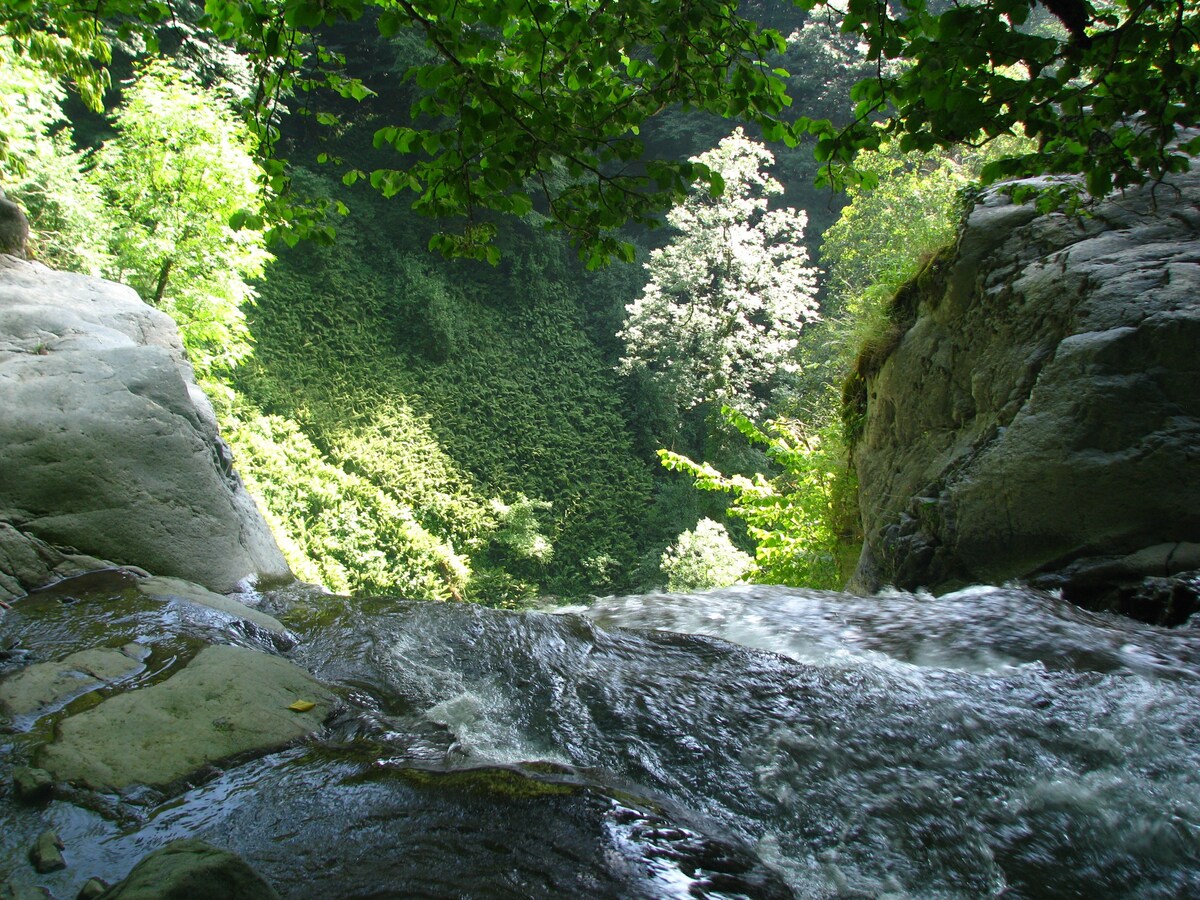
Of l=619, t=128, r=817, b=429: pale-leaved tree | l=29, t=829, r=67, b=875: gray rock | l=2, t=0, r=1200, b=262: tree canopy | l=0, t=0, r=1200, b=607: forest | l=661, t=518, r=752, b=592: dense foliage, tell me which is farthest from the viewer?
l=619, t=128, r=817, b=429: pale-leaved tree

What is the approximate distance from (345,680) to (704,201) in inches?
655

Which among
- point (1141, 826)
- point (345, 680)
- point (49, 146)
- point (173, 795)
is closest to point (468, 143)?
point (173, 795)

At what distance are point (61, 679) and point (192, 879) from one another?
1.88 m

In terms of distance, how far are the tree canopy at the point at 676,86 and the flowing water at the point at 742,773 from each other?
1732 mm

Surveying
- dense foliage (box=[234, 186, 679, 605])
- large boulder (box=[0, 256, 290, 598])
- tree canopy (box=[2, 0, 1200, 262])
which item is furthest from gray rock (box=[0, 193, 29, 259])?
tree canopy (box=[2, 0, 1200, 262])

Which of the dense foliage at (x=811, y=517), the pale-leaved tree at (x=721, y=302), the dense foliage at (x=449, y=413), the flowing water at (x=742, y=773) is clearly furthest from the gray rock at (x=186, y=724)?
the pale-leaved tree at (x=721, y=302)

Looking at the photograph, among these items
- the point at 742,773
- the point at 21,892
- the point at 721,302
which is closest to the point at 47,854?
the point at 21,892

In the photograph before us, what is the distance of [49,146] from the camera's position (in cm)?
999

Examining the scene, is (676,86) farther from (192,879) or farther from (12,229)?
(12,229)

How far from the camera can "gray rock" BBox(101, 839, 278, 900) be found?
4.87ft

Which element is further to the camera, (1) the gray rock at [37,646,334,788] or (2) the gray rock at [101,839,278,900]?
(1) the gray rock at [37,646,334,788]

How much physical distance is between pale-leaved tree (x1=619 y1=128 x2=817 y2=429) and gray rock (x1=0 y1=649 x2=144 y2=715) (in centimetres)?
1488

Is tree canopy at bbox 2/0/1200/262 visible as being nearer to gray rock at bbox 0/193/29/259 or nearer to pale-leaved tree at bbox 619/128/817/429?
gray rock at bbox 0/193/29/259

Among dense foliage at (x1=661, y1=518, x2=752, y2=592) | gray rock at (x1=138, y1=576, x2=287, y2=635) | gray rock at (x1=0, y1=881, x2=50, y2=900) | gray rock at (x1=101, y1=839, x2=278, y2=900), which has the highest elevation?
gray rock at (x1=101, y1=839, x2=278, y2=900)
